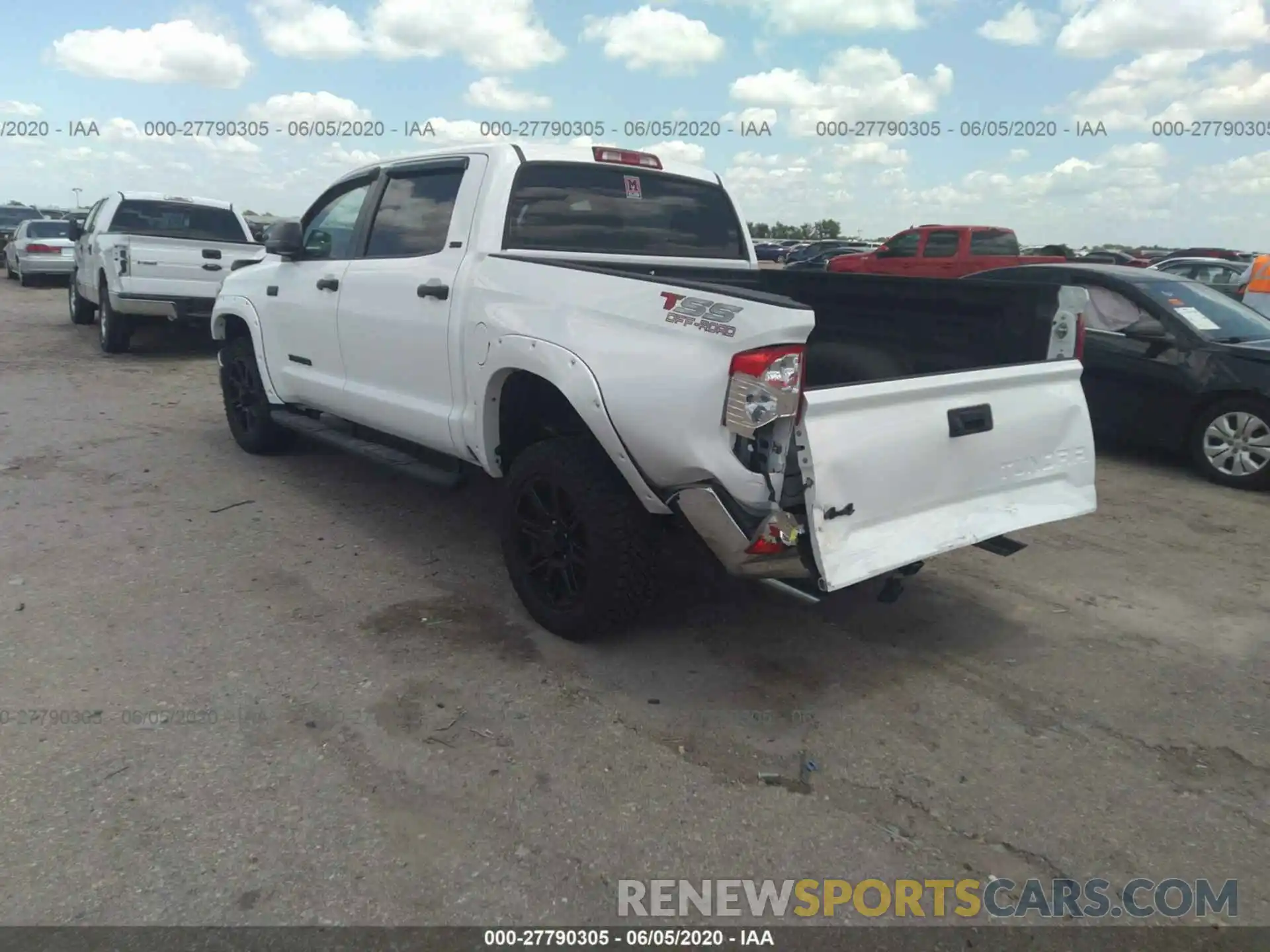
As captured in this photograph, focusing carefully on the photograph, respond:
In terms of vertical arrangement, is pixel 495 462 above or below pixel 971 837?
above

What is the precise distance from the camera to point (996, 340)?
4.23m

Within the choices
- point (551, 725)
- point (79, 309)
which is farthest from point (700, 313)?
point (79, 309)

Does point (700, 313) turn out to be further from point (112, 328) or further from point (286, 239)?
point (112, 328)

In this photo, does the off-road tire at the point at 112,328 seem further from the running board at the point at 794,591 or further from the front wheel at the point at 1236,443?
the front wheel at the point at 1236,443

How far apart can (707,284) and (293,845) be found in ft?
7.08

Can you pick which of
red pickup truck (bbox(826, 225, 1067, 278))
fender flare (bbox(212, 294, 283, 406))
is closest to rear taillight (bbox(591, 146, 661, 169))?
fender flare (bbox(212, 294, 283, 406))

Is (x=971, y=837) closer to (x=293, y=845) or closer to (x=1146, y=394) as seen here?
(x=293, y=845)

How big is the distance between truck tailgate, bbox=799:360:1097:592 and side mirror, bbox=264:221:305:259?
12.2ft

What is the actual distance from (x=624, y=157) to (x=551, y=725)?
292 cm

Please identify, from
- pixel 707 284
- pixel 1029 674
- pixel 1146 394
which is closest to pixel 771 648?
pixel 1029 674

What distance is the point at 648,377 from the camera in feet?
10.8

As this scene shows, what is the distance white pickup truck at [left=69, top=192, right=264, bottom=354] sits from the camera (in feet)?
A: 35.4

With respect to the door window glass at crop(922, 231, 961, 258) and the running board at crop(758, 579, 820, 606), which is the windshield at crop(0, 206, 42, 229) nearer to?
the door window glass at crop(922, 231, 961, 258)

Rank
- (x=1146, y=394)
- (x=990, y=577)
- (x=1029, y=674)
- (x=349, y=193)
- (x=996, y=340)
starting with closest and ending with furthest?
1. (x=1029, y=674)
2. (x=996, y=340)
3. (x=990, y=577)
4. (x=349, y=193)
5. (x=1146, y=394)
